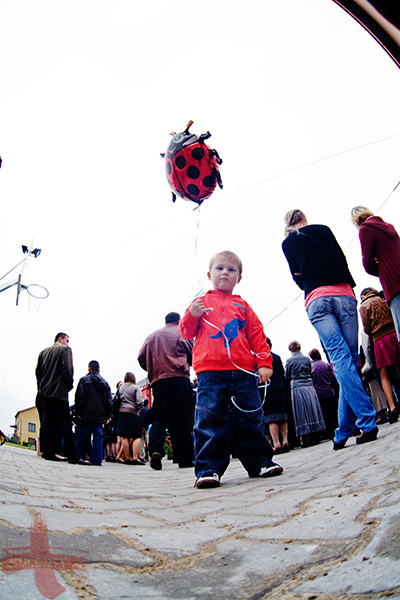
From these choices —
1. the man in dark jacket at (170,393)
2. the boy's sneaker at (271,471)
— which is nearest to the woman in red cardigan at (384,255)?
the boy's sneaker at (271,471)

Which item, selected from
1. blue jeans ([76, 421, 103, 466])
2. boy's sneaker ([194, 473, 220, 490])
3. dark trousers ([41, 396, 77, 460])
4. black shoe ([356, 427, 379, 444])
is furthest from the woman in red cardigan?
blue jeans ([76, 421, 103, 466])

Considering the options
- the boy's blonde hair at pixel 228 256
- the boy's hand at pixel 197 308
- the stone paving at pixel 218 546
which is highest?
the boy's blonde hair at pixel 228 256

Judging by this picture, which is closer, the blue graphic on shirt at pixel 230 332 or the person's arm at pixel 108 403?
the blue graphic on shirt at pixel 230 332

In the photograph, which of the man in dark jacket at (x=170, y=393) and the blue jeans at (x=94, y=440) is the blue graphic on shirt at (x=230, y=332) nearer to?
the man in dark jacket at (x=170, y=393)

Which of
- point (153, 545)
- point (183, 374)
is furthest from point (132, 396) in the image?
point (153, 545)

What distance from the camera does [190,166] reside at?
4184 mm

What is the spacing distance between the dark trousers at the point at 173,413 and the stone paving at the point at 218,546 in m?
3.16

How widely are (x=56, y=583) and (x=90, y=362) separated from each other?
268 inches

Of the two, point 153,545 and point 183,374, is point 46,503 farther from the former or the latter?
point 183,374

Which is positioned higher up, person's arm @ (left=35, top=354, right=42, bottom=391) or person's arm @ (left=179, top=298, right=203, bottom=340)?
person's arm @ (left=35, top=354, right=42, bottom=391)

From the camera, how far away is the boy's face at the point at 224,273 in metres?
3.35

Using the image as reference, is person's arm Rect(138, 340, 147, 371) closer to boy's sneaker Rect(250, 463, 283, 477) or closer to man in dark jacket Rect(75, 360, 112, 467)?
man in dark jacket Rect(75, 360, 112, 467)

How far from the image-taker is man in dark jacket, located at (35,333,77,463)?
634 centimetres

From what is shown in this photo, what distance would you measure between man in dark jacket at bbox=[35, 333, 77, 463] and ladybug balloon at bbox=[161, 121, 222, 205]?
11.7 ft
